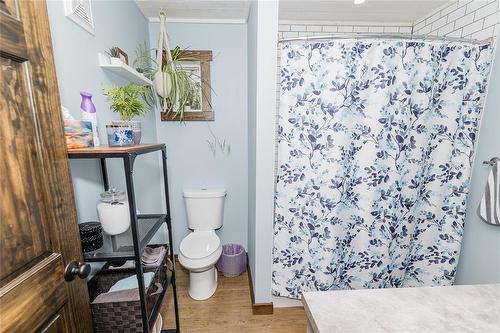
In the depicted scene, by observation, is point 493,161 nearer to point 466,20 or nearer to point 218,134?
point 466,20

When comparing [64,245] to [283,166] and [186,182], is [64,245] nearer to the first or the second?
[283,166]

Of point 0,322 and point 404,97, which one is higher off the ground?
point 404,97

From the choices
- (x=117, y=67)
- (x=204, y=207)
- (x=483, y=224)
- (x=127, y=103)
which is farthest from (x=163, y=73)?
(x=483, y=224)

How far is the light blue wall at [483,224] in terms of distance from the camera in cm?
139

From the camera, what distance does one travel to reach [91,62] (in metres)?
1.17

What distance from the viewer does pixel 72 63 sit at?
1.03m

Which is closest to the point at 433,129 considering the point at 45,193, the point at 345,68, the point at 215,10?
the point at 345,68

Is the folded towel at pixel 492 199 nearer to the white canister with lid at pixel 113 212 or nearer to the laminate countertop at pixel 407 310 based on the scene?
the laminate countertop at pixel 407 310

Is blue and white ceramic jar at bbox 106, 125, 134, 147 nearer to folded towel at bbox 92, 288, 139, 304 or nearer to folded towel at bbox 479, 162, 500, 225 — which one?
folded towel at bbox 92, 288, 139, 304

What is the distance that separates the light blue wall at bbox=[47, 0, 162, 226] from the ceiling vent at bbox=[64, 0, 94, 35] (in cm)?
2

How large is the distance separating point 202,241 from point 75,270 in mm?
1295

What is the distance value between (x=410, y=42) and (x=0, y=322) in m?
1.99

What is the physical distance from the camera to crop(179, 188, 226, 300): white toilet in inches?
69.9

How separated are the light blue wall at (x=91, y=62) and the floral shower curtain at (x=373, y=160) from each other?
3.33 ft
